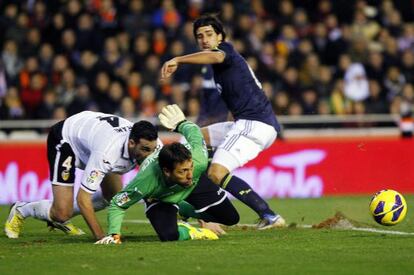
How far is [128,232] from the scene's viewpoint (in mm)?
12039

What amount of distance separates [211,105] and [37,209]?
4637 mm

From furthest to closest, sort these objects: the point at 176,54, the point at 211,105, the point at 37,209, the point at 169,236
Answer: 1. the point at 176,54
2. the point at 211,105
3. the point at 37,209
4. the point at 169,236

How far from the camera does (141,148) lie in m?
10.3

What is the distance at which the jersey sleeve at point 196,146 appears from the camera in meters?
10.3

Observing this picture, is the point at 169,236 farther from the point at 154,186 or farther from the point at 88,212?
the point at 88,212

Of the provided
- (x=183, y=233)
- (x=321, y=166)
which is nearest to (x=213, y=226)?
(x=183, y=233)

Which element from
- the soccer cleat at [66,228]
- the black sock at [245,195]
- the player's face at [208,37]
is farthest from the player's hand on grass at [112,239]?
the player's face at [208,37]

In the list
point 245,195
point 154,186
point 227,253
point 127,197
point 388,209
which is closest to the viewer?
point 227,253

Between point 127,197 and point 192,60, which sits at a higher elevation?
point 192,60

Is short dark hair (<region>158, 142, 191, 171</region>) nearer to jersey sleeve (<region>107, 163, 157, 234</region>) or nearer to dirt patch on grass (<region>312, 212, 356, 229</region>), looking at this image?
jersey sleeve (<region>107, 163, 157, 234</region>)

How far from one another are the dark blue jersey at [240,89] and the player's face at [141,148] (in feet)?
6.62

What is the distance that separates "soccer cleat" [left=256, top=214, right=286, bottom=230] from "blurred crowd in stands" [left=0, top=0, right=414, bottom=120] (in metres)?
7.31

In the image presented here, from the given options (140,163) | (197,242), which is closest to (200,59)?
(140,163)

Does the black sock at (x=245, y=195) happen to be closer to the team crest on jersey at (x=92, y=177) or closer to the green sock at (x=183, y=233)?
the green sock at (x=183, y=233)
